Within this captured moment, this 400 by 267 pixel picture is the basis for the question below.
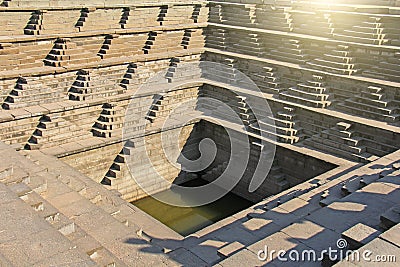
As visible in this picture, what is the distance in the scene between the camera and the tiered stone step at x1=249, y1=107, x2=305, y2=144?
11.9 m

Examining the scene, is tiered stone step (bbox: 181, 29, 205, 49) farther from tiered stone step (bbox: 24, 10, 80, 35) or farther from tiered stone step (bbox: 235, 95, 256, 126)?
tiered stone step (bbox: 24, 10, 80, 35)

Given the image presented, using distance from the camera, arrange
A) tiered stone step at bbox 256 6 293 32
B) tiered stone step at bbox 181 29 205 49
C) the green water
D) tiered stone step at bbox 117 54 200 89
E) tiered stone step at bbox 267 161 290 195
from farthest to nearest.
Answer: tiered stone step at bbox 181 29 205 49
tiered stone step at bbox 256 6 293 32
tiered stone step at bbox 117 54 200 89
tiered stone step at bbox 267 161 290 195
the green water

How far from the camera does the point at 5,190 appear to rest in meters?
6.93

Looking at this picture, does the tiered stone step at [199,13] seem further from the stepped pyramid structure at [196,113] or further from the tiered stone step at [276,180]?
the tiered stone step at [276,180]

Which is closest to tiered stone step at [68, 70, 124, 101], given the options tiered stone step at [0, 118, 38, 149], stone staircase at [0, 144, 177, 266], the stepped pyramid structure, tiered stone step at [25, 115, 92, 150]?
the stepped pyramid structure

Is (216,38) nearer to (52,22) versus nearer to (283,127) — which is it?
(283,127)

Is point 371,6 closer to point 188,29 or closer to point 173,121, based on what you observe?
point 188,29

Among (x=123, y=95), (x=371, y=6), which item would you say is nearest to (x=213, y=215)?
(x=123, y=95)

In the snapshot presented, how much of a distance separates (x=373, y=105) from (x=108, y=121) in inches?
271

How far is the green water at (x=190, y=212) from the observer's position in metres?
11.1

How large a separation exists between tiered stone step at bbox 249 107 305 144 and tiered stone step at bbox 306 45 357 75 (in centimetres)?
151

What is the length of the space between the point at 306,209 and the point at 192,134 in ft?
20.2

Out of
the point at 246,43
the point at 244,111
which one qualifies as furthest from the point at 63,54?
the point at 246,43

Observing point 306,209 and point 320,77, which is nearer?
point 306,209
